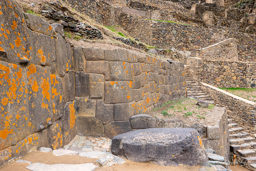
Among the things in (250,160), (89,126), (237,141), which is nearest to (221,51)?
(237,141)

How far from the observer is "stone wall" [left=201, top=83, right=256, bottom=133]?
30.5 ft

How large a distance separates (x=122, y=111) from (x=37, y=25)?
Result: 2.55 meters

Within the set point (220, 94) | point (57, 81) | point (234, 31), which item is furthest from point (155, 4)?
point (57, 81)

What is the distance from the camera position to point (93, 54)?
4.00 meters

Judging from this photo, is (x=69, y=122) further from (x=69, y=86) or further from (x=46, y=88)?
(x=46, y=88)

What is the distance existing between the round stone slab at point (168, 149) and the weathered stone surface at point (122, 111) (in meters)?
1.56

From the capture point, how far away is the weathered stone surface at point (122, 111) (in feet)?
13.6

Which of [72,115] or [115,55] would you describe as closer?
[72,115]

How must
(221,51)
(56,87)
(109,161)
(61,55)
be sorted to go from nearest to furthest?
(109,161) < (56,87) < (61,55) < (221,51)

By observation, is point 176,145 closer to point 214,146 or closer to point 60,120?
point 60,120

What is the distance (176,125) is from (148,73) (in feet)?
6.07

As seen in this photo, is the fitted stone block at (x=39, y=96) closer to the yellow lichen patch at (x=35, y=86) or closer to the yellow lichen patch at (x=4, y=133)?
the yellow lichen patch at (x=35, y=86)

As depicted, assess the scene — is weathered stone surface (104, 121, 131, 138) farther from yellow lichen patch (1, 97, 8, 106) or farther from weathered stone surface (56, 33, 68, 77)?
yellow lichen patch (1, 97, 8, 106)

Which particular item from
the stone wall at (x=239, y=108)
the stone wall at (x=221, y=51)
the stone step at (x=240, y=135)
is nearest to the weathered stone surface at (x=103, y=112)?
the stone step at (x=240, y=135)
